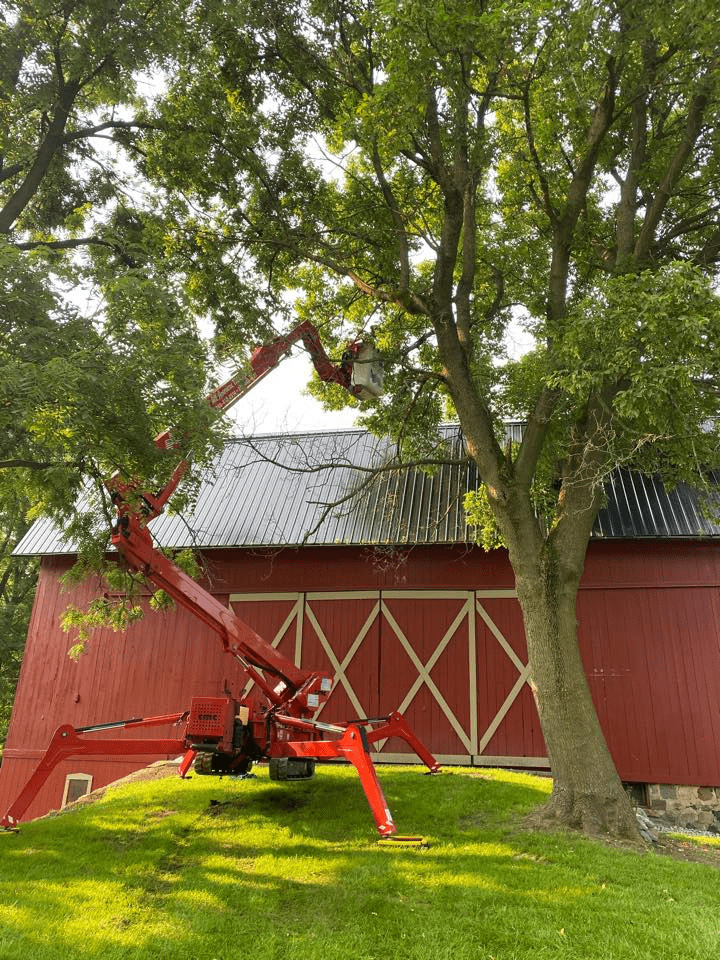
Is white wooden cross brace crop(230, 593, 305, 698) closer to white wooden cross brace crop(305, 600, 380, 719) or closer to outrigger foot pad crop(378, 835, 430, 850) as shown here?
white wooden cross brace crop(305, 600, 380, 719)

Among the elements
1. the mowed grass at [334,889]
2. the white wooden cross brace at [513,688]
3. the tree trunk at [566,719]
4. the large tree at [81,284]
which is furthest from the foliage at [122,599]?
the white wooden cross brace at [513,688]

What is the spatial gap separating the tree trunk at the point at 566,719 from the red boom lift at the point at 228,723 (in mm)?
1890

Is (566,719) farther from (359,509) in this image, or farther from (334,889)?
(359,509)

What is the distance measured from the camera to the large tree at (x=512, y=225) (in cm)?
735

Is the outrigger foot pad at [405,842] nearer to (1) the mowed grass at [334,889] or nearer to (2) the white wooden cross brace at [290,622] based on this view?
(1) the mowed grass at [334,889]

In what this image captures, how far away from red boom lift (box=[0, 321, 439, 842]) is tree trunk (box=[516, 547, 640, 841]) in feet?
6.20

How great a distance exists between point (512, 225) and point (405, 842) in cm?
982

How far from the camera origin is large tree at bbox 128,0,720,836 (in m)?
7.35

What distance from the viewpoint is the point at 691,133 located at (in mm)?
8664

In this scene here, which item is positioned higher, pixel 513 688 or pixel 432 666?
pixel 432 666

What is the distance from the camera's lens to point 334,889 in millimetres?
5973

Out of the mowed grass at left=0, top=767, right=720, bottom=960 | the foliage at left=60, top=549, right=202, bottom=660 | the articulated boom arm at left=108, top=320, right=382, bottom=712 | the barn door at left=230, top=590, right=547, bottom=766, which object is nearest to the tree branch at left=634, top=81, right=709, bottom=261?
the articulated boom arm at left=108, top=320, right=382, bottom=712

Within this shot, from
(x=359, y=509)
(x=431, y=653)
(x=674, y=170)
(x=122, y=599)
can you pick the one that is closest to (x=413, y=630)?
(x=431, y=653)

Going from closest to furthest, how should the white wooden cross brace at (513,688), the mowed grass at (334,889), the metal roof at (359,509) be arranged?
the mowed grass at (334,889) < the white wooden cross brace at (513,688) < the metal roof at (359,509)
